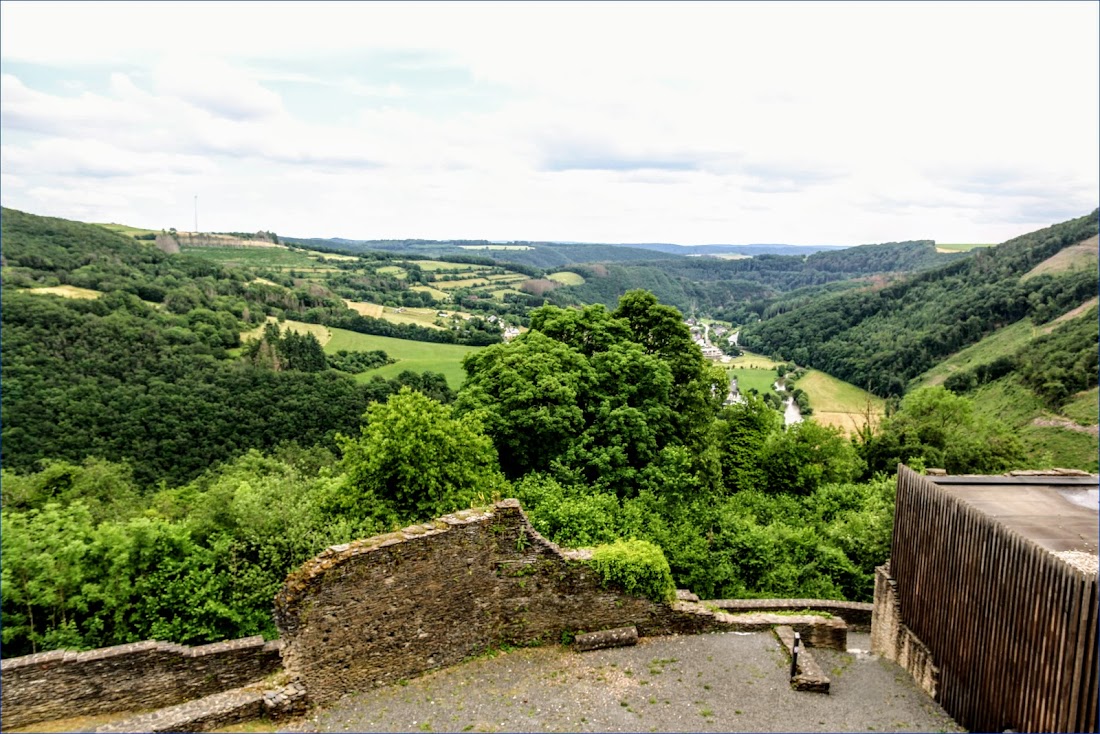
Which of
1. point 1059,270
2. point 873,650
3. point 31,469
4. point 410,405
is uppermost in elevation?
point 1059,270

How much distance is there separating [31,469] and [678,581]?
44.6 metres

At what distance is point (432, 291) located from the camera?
141 meters

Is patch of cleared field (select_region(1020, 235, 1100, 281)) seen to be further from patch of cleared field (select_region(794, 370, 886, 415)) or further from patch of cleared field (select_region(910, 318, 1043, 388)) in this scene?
patch of cleared field (select_region(794, 370, 886, 415))

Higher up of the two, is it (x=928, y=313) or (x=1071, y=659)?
(x=928, y=313)

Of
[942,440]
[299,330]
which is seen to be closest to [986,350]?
[942,440]

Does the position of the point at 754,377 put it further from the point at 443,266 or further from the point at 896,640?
the point at 443,266

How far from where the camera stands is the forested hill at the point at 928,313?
8694cm

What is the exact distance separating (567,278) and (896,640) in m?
169

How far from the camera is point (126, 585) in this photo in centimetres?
1340

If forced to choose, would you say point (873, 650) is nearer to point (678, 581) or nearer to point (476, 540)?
point (678, 581)

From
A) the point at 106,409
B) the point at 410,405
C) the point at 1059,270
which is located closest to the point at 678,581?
the point at 410,405

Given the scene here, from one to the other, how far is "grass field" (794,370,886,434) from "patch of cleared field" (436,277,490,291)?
79694 millimetres

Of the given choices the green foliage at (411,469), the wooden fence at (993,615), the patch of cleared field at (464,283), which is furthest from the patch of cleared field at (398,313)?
the wooden fence at (993,615)

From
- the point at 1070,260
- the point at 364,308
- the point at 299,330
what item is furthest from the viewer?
the point at 364,308
